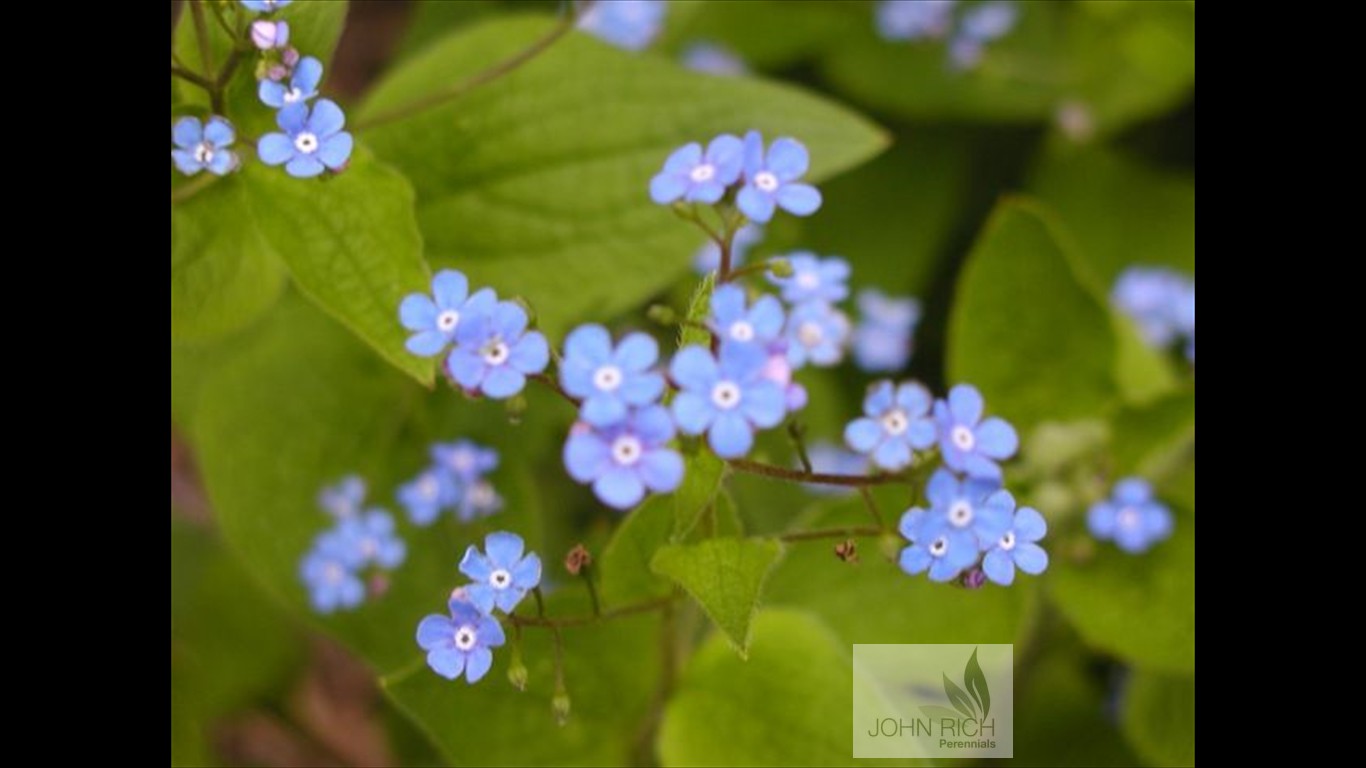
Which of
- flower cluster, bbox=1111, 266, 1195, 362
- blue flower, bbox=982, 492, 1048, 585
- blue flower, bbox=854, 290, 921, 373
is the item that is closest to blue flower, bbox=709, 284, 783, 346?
blue flower, bbox=982, 492, 1048, 585

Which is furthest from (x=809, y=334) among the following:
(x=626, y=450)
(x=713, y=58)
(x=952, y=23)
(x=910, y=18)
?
(x=952, y=23)

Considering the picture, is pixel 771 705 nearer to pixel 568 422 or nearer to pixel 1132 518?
pixel 1132 518

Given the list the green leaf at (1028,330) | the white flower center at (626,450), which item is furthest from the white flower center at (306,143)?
the green leaf at (1028,330)

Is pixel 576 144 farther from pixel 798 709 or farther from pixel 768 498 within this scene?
pixel 798 709

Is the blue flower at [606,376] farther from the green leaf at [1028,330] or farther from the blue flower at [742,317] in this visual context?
the green leaf at [1028,330]

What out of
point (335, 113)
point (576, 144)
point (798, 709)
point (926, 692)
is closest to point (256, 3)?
point (335, 113)

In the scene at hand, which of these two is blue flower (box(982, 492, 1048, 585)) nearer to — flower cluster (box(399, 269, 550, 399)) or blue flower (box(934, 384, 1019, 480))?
blue flower (box(934, 384, 1019, 480))
